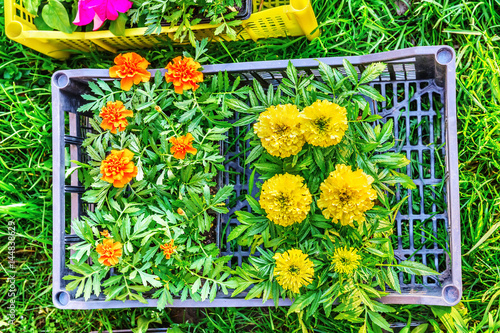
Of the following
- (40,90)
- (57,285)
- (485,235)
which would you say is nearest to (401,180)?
(485,235)

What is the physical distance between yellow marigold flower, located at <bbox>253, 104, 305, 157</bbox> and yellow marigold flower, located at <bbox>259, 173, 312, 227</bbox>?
73mm

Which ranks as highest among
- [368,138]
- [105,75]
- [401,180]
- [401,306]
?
[105,75]

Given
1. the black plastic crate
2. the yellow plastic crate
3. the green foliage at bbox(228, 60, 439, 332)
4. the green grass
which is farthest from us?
the green grass

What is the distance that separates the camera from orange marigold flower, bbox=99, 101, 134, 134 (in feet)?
4.01

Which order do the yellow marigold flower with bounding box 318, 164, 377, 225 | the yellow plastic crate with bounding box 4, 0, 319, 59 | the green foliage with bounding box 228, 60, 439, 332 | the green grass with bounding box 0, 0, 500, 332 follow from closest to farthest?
the yellow marigold flower with bounding box 318, 164, 377, 225 → the green foliage with bounding box 228, 60, 439, 332 → the yellow plastic crate with bounding box 4, 0, 319, 59 → the green grass with bounding box 0, 0, 500, 332

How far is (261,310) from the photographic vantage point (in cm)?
159

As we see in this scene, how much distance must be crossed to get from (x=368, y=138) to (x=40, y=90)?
4.34ft

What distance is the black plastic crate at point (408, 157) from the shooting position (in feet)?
4.04

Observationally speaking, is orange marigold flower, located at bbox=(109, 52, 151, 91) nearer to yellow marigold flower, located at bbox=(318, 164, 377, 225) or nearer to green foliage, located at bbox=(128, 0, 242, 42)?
green foliage, located at bbox=(128, 0, 242, 42)

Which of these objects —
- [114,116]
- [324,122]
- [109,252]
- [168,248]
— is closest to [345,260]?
[324,122]

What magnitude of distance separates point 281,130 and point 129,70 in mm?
522

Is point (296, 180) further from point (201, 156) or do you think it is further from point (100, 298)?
point (100, 298)

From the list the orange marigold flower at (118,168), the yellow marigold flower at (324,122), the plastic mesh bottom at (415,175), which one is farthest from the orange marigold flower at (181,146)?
the yellow marigold flower at (324,122)

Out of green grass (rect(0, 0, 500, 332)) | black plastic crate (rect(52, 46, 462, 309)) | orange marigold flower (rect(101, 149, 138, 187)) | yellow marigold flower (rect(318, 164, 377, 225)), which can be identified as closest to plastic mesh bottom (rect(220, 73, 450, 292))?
black plastic crate (rect(52, 46, 462, 309))
